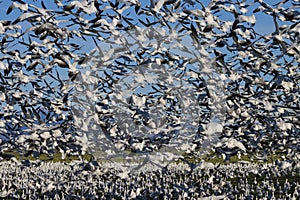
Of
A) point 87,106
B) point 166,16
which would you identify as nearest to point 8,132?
point 87,106

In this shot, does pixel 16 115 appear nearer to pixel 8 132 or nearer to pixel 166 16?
pixel 8 132

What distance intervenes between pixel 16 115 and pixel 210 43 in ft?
10.8

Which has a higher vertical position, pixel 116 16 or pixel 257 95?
pixel 116 16

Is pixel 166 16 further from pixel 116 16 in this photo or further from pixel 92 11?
pixel 92 11

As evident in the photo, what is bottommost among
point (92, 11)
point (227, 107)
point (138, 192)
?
point (138, 192)

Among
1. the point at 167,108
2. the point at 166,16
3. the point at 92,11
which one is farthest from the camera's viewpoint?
the point at 167,108

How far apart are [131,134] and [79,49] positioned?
1754 mm

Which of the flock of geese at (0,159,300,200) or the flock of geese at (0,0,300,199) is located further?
the flock of geese at (0,159,300,200)

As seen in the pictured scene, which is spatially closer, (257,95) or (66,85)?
(66,85)

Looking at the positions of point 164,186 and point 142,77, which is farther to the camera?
point 164,186

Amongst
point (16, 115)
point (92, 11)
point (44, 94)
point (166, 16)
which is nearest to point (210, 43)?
point (166, 16)

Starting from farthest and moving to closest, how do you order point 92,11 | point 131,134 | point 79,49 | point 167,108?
1. point 167,108
2. point 131,134
3. point 79,49
4. point 92,11

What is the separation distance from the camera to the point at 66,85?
213 inches

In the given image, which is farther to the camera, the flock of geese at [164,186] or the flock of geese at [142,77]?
the flock of geese at [164,186]
